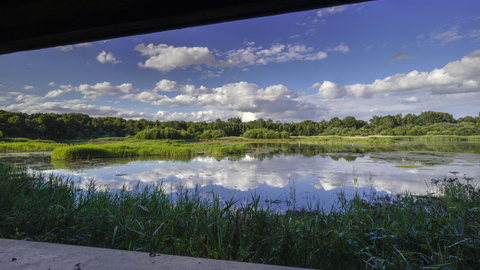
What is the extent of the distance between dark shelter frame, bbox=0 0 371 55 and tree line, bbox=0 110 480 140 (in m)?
25.7

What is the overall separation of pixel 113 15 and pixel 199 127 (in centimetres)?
3766

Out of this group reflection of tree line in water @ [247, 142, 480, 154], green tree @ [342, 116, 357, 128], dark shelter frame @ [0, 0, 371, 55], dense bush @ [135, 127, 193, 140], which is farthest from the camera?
green tree @ [342, 116, 357, 128]

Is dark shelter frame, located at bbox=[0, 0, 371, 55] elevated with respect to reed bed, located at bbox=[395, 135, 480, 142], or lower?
elevated

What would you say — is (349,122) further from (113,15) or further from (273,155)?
(113,15)

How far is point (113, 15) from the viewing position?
1341 millimetres

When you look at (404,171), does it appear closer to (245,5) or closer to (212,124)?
(245,5)

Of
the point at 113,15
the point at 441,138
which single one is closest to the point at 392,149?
the point at 441,138

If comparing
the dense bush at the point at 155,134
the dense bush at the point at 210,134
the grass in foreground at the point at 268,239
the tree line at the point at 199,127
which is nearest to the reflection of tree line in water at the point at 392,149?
the tree line at the point at 199,127

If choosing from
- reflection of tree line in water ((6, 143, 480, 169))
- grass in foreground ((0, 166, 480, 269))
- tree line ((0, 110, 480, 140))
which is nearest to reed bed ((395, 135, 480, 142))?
tree line ((0, 110, 480, 140))

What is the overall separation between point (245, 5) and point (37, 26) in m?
1.47

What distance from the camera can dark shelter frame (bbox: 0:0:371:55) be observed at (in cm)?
118

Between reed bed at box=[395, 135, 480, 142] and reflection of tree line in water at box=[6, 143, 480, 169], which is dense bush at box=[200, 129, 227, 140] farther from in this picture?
reed bed at box=[395, 135, 480, 142]

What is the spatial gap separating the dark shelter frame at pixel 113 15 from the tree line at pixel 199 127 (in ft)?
84.4

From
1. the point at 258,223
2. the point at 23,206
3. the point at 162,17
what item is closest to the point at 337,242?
the point at 258,223
